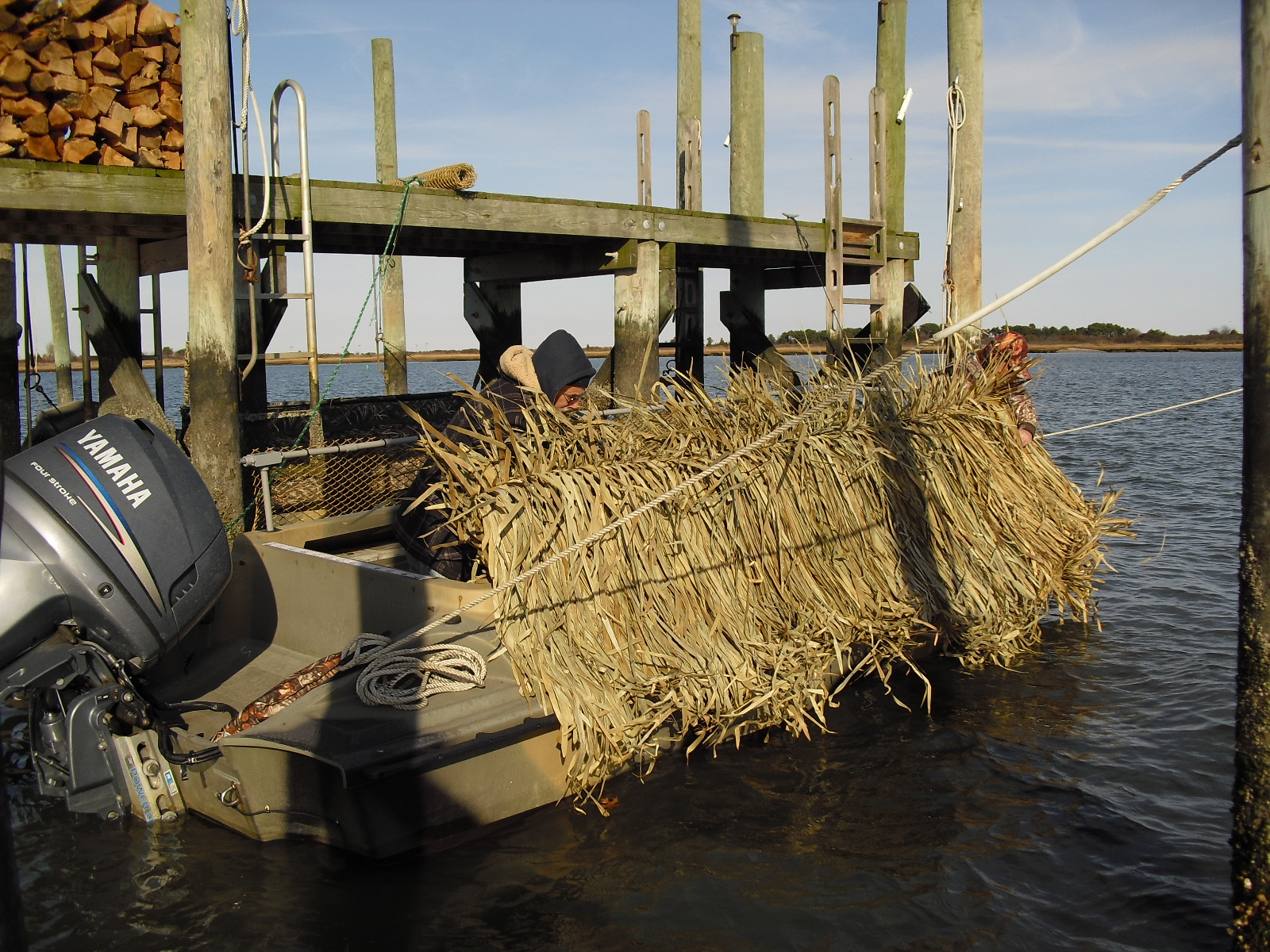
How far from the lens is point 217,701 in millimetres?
4785

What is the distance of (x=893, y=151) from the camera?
38.4 feet

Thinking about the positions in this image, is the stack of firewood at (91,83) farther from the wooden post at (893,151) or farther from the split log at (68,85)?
the wooden post at (893,151)

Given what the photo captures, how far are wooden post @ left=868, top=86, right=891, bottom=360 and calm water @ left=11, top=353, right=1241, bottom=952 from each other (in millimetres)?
5924

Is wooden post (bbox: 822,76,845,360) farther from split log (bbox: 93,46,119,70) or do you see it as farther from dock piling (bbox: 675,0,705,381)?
split log (bbox: 93,46,119,70)

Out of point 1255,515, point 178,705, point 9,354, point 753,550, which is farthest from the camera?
point 9,354

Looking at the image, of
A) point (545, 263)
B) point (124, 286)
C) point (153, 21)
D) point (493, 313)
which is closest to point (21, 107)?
point (153, 21)

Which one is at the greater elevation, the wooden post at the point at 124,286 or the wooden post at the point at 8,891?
the wooden post at the point at 124,286

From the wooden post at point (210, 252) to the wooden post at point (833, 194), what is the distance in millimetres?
6227

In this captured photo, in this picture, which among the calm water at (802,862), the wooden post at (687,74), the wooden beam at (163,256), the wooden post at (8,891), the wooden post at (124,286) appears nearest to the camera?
the wooden post at (8,891)

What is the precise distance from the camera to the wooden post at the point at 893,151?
11.4 meters

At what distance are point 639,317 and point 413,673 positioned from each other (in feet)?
21.4

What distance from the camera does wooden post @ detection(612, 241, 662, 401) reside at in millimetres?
9883

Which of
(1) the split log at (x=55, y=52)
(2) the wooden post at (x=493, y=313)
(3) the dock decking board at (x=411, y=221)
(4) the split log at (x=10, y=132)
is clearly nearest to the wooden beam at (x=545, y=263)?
(3) the dock decking board at (x=411, y=221)

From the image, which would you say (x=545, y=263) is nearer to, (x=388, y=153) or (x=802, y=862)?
(x=388, y=153)
